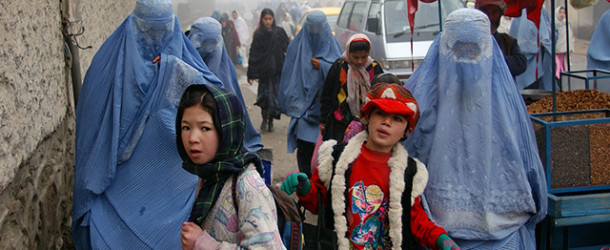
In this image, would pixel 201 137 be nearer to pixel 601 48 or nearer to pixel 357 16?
pixel 601 48

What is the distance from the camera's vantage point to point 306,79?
7.13m

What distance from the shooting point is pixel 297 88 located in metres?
7.21

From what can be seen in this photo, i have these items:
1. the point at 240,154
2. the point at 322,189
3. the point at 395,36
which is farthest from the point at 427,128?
the point at 395,36

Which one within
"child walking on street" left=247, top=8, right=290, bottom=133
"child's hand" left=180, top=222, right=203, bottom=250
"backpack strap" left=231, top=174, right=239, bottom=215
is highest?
"backpack strap" left=231, top=174, right=239, bottom=215

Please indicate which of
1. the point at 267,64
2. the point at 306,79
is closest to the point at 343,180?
the point at 306,79

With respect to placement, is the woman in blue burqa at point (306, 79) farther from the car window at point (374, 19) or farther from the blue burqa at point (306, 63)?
the car window at point (374, 19)

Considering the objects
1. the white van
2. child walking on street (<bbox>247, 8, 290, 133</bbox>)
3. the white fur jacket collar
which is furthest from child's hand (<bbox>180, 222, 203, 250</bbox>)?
the white van

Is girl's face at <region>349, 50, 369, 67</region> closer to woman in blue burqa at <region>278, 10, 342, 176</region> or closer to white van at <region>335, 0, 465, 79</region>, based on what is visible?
woman in blue burqa at <region>278, 10, 342, 176</region>

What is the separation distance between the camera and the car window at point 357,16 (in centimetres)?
1182

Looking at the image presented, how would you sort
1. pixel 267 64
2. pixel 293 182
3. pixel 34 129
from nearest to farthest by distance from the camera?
1. pixel 293 182
2. pixel 34 129
3. pixel 267 64

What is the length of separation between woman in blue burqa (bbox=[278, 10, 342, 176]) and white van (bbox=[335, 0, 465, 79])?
2772mm

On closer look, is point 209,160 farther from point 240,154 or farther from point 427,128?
point 427,128

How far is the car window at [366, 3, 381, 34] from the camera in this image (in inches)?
426

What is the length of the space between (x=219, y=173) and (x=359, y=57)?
3.03 m
